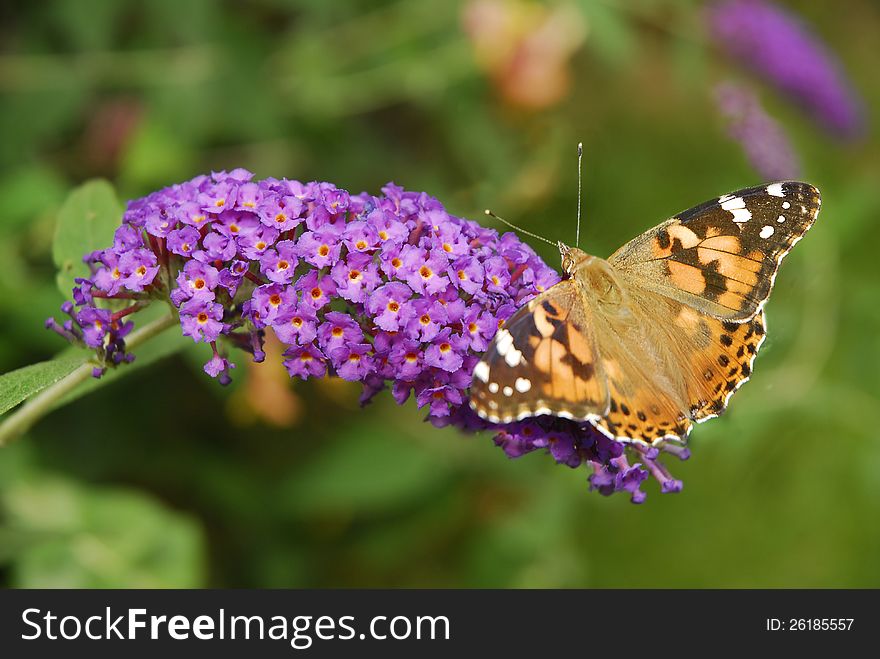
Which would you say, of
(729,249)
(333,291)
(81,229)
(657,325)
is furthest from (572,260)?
(81,229)

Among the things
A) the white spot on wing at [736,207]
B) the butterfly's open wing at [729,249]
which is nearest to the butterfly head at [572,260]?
the butterfly's open wing at [729,249]

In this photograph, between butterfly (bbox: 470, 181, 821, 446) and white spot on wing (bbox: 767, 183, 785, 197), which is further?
white spot on wing (bbox: 767, 183, 785, 197)

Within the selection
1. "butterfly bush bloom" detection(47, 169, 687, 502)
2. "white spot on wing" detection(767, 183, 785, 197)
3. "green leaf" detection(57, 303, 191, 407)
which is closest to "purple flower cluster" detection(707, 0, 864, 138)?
"white spot on wing" detection(767, 183, 785, 197)

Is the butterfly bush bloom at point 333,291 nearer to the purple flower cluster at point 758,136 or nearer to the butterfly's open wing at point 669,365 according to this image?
the butterfly's open wing at point 669,365

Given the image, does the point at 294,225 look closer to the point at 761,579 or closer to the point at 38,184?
the point at 38,184

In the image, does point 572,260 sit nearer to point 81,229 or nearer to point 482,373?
point 482,373

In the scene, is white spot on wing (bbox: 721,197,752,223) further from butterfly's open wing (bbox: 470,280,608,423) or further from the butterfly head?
butterfly's open wing (bbox: 470,280,608,423)
